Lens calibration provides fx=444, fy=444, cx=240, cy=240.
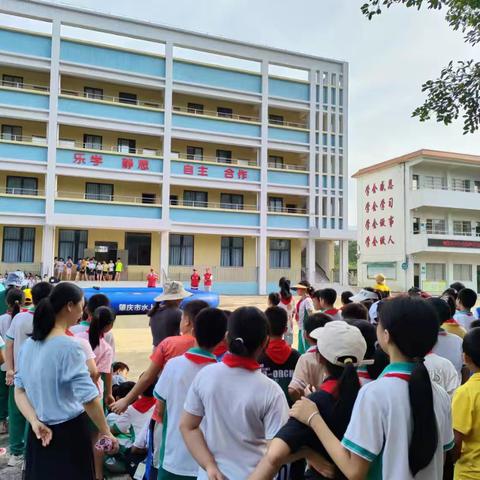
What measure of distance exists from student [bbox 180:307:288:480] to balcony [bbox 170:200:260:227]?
20917 mm

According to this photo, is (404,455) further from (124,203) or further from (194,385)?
(124,203)

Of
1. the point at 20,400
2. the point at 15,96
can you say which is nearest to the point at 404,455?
the point at 20,400

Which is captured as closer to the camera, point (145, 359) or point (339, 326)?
point (339, 326)

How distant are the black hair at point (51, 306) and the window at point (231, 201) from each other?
22024 mm

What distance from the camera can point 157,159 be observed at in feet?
73.0

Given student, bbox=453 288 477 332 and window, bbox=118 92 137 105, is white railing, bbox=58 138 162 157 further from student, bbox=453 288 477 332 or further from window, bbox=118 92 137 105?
student, bbox=453 288 477 332

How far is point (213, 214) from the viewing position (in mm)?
23203

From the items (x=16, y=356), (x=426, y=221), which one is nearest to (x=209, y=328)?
(x=16, y=356)

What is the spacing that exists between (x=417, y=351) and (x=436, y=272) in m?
30.9

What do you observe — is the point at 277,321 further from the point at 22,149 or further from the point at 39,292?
the point at 22,149

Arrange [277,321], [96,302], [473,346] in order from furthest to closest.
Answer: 1. [96,302]
2. [277,321]
3. [473,346]

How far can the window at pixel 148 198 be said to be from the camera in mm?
23109

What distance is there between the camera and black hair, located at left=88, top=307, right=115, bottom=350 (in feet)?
11.2

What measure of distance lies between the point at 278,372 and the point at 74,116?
20637 millimetres
